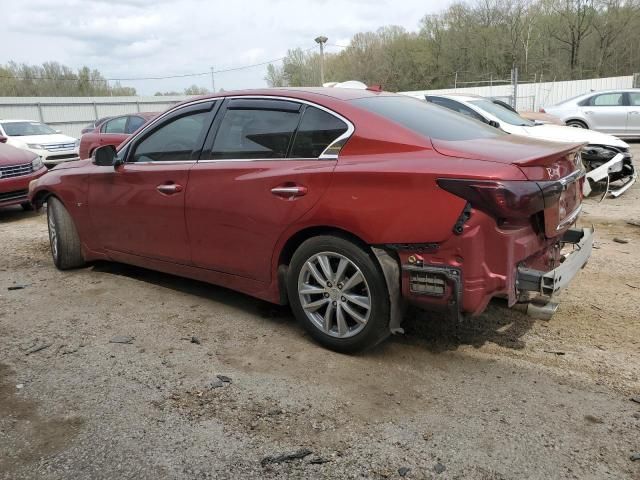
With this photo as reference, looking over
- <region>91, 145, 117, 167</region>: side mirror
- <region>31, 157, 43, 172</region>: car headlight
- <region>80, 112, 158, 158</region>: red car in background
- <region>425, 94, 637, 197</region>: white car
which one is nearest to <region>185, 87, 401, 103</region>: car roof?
<region>91, 145, 117, 167</region>: side mirror

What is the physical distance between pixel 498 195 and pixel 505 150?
19.2 inches

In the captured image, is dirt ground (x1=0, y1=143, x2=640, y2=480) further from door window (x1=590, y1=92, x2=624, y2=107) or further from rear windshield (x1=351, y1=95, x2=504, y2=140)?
door window (x1=590, y1=92, x2=624, y2=107)

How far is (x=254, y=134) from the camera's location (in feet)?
12.6

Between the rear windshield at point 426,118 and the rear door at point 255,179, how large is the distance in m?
0.32

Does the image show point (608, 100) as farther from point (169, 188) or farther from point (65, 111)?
point (65, 111)

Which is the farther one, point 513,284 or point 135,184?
point 135,184

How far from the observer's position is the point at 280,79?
203ft

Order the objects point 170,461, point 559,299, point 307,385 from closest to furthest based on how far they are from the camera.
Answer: point 170,461 → point 307,385 → point 559,299

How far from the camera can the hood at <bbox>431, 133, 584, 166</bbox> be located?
3031mm

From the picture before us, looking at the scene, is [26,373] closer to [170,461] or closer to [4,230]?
[170,461]

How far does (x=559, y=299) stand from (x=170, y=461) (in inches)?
125

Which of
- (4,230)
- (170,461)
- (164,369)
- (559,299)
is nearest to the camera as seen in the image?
(170,461)

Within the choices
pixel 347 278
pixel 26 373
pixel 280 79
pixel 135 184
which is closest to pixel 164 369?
pixel 26 373

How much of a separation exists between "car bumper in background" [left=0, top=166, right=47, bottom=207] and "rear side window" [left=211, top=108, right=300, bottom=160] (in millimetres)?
5860
